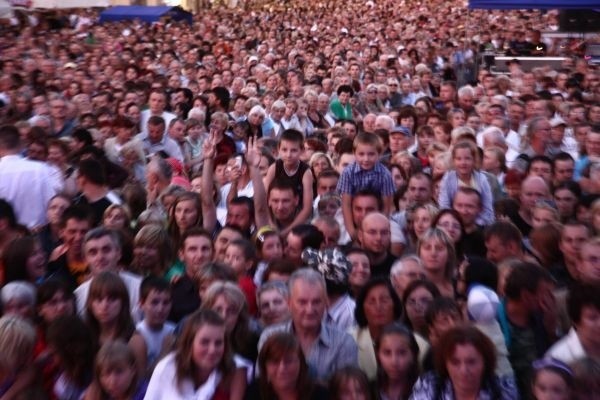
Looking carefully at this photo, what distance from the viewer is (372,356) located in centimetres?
443

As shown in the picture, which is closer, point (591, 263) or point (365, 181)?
point (591, 263)

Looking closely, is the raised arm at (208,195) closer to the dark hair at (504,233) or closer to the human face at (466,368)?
the dark hair at (504,233)

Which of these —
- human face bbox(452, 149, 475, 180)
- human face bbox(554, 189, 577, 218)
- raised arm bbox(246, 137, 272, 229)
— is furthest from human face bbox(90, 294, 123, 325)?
human face bbox(554, 189, 577, 218)

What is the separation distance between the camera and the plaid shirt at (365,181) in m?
6.86

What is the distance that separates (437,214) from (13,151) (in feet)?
11.5

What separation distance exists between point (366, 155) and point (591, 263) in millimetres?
2257

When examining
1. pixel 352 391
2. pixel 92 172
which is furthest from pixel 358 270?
pixel 92 172

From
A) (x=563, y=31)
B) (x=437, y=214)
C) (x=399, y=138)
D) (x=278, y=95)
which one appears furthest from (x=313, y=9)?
(x=437, y=214)

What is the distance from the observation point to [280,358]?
3.94m

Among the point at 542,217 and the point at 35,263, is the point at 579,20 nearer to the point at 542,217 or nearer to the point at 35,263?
the point at 542,217

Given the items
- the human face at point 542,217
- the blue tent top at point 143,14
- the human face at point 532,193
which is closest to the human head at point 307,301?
the human face at point 542,217

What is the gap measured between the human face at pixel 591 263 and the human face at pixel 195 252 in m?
2.12

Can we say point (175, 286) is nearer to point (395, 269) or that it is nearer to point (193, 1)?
point (395, 269)

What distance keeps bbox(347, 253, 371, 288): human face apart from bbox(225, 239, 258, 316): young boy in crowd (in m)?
0.56
